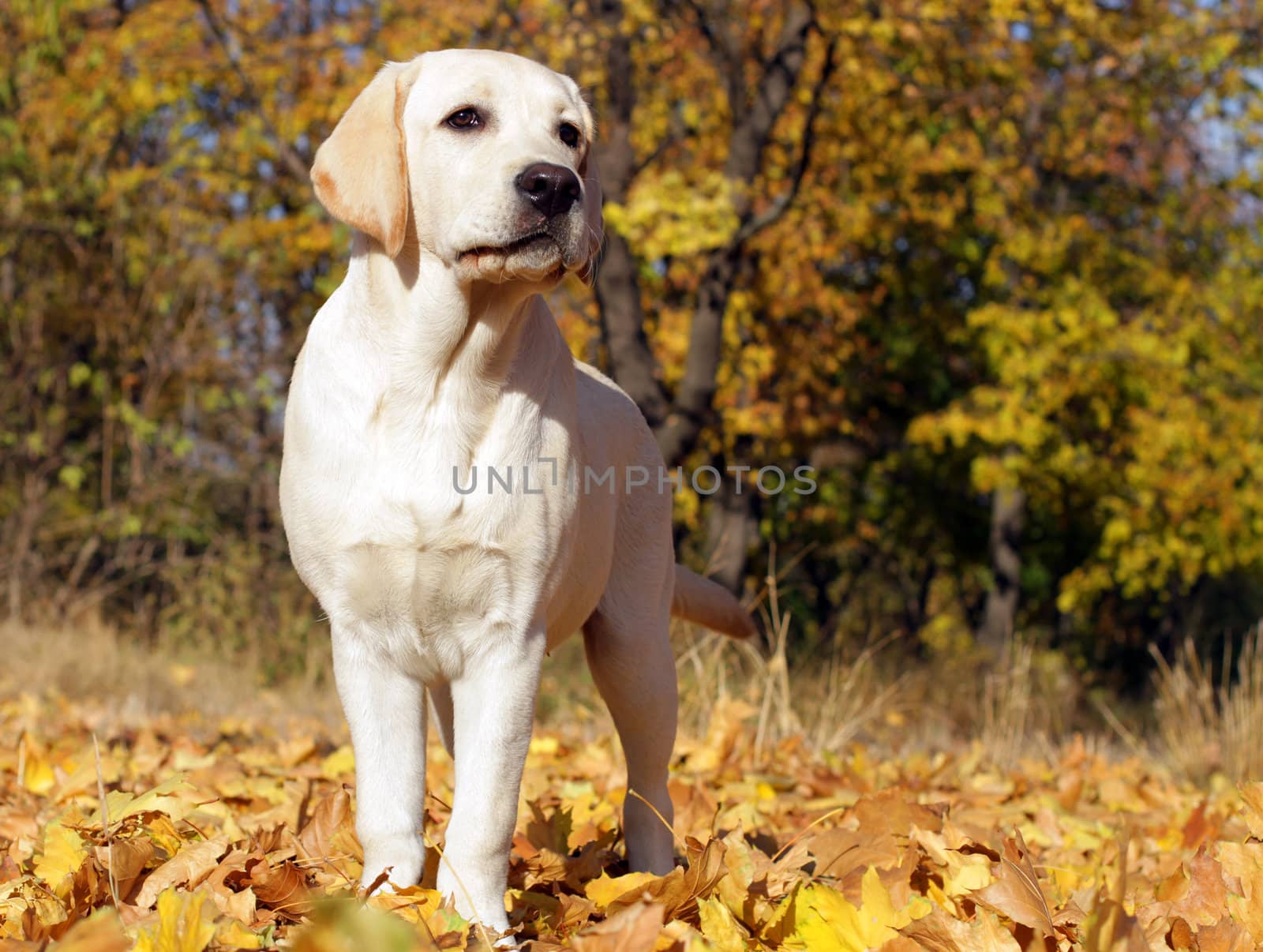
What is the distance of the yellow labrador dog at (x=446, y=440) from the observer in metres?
2.42

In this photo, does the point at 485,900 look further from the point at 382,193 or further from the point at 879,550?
the point at 879,550

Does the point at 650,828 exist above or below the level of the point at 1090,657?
above

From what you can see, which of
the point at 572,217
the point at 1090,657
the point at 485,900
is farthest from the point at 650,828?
the point at 1090,657

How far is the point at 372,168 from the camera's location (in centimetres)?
255

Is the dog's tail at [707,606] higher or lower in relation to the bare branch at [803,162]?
lower

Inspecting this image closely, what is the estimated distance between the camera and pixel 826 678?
7625 mm

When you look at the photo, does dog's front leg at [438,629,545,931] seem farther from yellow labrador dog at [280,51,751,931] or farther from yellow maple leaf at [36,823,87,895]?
yellow maple leaf at [36,823,87,895]

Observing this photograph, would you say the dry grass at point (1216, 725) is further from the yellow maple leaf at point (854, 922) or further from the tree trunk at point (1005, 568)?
the tree trunk at point (1005, 568)

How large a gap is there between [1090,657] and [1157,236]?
9.82m

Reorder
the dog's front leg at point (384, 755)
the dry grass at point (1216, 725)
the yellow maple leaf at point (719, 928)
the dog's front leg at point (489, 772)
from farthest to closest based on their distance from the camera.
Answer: the dry grass at point (1216, 725) → the dog's front leg at point (384, 755) → the dog's front leg at point (489, 772) → the yellow maple leaf at point (719, 928)

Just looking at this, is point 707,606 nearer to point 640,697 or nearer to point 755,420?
point 640,697

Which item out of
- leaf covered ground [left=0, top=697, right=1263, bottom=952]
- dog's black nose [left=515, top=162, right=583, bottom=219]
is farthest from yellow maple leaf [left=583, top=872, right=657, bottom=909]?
dog's black nose [left=515, top=162, right=583, bottom=219]

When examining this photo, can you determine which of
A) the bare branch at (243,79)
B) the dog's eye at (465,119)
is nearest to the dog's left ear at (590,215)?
the dog's eye at (465,119)

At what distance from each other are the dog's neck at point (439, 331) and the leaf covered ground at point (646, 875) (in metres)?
0.96
